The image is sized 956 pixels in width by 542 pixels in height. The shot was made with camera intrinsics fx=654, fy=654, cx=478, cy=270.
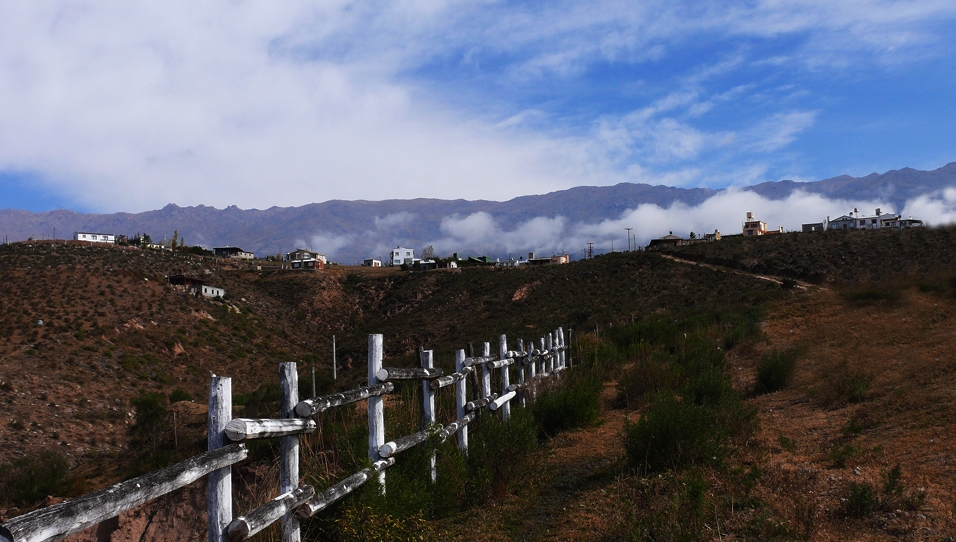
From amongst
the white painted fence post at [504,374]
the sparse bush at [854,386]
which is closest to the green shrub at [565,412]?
the white painted fence post at [504,374]

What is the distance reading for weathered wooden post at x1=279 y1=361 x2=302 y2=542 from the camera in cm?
451

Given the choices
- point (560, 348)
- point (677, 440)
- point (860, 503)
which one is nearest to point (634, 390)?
point (560, 348)

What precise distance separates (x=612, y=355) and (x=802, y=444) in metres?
10.7

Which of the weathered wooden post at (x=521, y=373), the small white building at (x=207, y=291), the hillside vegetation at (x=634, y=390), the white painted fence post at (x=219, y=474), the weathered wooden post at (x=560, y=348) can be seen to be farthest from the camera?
the small white building at (x=207, y=291)

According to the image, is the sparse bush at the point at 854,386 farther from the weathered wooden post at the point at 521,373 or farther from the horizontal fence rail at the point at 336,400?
the horizontal fence rail at the point at 336,400

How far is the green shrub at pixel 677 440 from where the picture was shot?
729 centimetres

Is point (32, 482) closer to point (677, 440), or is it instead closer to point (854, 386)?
point (677, 440)

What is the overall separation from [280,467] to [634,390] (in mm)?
10196

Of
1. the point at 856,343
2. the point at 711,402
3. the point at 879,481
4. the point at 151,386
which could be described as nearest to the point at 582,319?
the point at 151,386

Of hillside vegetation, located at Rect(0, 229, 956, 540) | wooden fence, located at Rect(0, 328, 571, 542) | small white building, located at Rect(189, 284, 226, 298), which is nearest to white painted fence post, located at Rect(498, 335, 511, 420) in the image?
hillside vegetation, located at Rect(0, 229, 956, 540)

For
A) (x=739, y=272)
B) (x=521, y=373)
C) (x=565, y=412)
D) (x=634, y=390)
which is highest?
(x=739, y=272)

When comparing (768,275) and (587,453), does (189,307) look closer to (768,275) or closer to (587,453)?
(768,275)

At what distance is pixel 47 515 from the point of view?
2480 mm

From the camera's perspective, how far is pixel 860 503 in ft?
17.7
